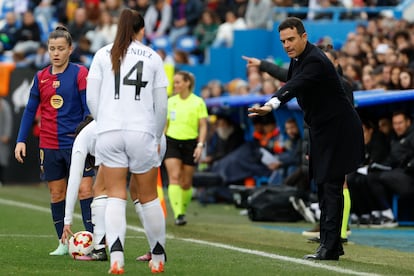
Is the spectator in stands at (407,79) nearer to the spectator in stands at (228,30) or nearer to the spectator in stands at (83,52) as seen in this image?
the spectator in stands at (228,30)

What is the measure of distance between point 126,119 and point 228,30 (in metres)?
18.9

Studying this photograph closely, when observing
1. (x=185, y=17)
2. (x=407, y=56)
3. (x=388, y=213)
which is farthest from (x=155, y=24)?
(x=388, y=213)

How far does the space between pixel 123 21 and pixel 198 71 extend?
18383mm

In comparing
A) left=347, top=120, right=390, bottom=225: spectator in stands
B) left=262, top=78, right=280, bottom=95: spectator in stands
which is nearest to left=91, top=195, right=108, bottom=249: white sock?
left=347, top=120, right=390, bottom=225: spectator in stands

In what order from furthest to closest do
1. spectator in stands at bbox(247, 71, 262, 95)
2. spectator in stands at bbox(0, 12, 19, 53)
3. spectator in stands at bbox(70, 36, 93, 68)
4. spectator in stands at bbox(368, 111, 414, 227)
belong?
spectator in stands at bbox(0, 12, 19, 53) → spectator in stands at bbox(70, 36, 93, 68) → spectator in stands at bbox(247, 71, 262, 95) → spectator in stands at bbox(368, 111, 414, 227)

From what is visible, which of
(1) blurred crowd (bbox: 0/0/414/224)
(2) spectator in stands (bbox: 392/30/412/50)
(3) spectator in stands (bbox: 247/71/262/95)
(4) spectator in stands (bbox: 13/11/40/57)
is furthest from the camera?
(4) spectator in stands (bbox: 13/11/40/57)

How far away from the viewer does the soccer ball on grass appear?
1062 cm

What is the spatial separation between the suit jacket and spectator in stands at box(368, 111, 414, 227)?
5.10 m

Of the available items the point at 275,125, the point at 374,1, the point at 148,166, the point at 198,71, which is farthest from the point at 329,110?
the point at 198,71

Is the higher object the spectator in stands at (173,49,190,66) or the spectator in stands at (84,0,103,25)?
the spectator in stands at (84,0,103,25)

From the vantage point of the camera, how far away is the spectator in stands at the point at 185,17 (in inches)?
1134

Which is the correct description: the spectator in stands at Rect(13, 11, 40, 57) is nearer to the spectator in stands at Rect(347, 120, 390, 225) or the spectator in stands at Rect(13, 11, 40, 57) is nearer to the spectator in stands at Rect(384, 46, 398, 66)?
the spectator in stands at Rect(384, 46, 398, 66)

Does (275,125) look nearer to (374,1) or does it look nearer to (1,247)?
(374,1)

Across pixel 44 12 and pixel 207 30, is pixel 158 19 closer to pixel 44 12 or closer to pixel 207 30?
pixel 207 30
